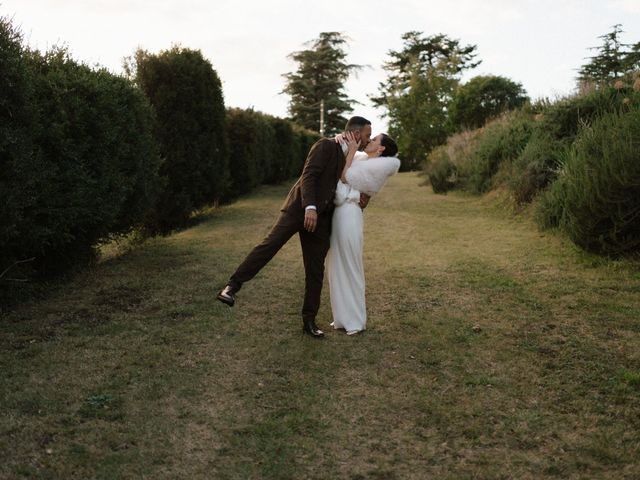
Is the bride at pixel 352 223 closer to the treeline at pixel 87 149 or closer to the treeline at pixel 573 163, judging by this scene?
the treeline at pixel 87 149

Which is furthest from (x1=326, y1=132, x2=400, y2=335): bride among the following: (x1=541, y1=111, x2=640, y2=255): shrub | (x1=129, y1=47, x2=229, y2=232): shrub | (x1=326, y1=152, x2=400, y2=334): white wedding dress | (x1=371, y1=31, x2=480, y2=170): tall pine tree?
(x1=371, y1=31, x2=480, y2=170): tall pine tree

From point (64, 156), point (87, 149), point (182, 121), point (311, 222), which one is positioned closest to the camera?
point (311, 222)

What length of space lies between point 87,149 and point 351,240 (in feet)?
12.1

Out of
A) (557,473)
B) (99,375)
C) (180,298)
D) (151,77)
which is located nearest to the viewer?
(557,473)

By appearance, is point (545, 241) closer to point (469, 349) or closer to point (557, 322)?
point (557, 322)

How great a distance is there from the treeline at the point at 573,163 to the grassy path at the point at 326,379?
0.71 meters

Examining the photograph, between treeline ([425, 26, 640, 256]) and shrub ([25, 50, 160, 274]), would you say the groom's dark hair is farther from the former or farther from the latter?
treeline ([425, 26, 640, 256])

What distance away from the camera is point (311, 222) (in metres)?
5.20

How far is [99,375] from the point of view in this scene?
446 cm

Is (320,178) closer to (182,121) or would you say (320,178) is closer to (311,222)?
(311,222)

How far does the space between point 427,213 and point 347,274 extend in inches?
397

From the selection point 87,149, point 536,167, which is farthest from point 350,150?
Answer: point 536,167

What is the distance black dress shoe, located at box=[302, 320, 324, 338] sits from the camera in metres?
5.55

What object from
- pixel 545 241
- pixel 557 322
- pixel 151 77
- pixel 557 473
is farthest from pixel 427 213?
pixel 557 473
